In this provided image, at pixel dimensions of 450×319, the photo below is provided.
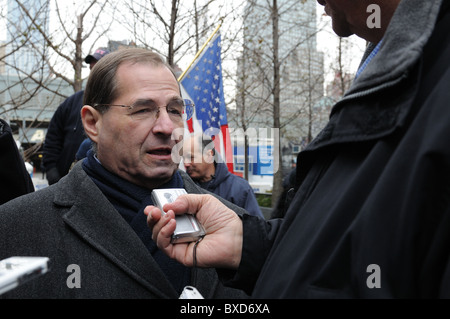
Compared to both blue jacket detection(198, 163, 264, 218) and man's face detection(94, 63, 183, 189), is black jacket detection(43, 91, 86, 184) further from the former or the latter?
man's face detection(94, 63, 183, 189)

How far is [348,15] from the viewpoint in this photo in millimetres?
1422

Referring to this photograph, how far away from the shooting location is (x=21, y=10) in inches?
286

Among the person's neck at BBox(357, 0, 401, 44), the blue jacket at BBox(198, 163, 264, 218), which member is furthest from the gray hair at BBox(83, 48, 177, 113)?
the blue jacket at BBox(198, 163, 264, 218)

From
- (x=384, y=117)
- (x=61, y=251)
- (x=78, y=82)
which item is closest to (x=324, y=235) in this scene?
(x=384, y=117)

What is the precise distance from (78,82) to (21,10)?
5.08 feet

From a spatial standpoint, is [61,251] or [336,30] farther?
[61,251]

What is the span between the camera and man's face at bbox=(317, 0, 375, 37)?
1345mm

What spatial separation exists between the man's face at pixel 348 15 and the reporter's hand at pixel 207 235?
831 millimetres

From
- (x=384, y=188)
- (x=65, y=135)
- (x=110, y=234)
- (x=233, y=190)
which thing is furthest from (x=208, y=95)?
(x=384, y=188)

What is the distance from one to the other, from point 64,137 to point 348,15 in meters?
4.16
